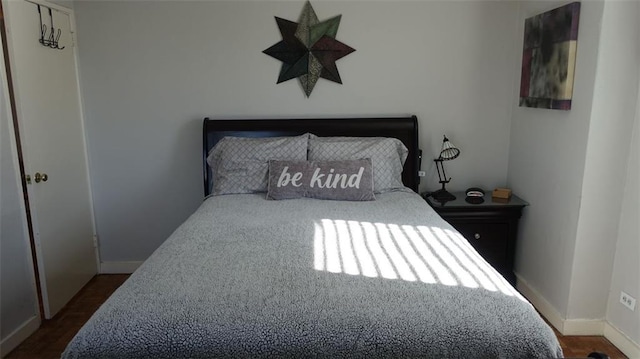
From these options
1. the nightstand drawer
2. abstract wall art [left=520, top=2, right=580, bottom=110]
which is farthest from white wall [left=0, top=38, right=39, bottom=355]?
abstract wall art [left=520, top=2, right=580, bottom=110]

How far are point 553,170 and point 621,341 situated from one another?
987mm

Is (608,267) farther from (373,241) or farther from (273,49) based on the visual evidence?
(273,49)

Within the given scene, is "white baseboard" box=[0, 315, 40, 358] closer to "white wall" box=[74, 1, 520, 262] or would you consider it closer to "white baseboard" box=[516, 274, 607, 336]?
"white wall" box=[74, 1, 520, 262]

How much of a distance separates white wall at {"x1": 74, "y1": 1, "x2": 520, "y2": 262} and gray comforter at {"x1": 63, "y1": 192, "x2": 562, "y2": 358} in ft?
4.64

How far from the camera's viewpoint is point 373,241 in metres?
2.06

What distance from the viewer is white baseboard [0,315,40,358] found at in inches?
96.2

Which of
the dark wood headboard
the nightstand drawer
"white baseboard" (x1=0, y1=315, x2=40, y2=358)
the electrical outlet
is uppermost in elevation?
the dark wood headboard

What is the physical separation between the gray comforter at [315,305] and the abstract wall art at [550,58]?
1212 mm

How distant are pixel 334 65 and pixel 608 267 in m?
2.09

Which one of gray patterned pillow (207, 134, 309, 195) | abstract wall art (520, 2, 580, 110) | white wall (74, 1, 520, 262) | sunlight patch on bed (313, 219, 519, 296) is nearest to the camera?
sunlight patch on bed (313, 219, 519, 296)

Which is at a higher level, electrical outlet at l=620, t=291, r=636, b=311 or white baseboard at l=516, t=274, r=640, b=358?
electrical outlet at l=620, t=291, r=636, b=311

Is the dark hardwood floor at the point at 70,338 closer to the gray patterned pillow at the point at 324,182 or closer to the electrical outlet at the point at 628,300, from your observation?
the electrical outlet at the point at 628,300

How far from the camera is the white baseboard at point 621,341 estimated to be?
2.35 metres

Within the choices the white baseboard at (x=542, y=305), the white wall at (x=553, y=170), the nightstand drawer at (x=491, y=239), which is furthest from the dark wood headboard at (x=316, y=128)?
the white baseboard at (x=542, y=305)
